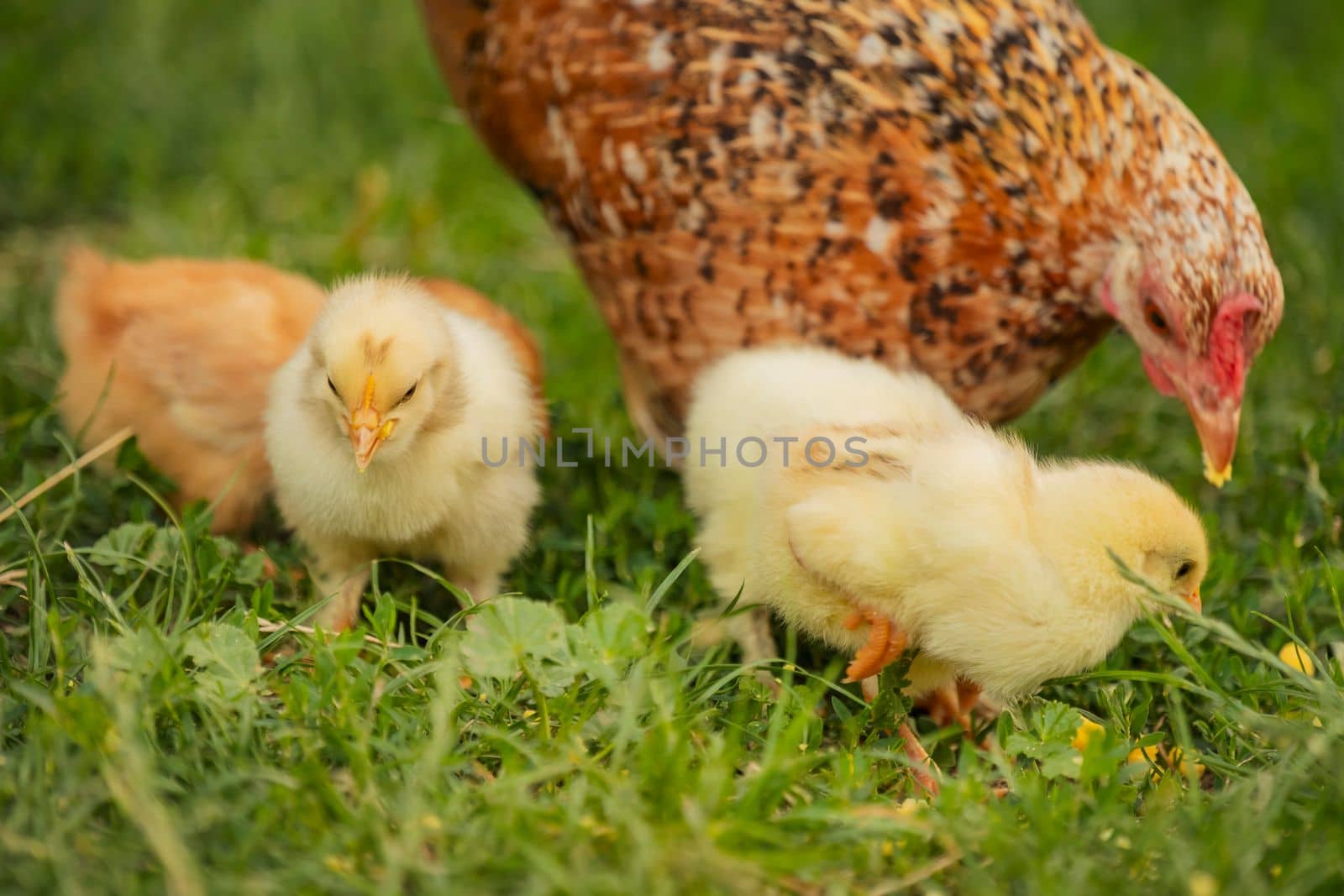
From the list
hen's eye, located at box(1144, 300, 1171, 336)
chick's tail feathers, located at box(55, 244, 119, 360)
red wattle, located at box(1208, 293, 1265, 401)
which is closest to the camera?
red wattle, located at box(1208, 293, 1265, 401)

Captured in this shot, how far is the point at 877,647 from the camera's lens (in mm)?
2328

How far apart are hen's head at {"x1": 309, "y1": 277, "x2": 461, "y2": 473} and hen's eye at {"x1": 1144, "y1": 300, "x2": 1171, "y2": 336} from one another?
131cm

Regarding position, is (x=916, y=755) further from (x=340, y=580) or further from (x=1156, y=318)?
(x=340, y=580)

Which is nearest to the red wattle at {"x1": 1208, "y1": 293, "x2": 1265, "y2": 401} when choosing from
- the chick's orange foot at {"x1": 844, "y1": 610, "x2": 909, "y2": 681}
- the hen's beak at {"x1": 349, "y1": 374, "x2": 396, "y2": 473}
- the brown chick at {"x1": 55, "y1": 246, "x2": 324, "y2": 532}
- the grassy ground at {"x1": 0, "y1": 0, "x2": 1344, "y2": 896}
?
the grassy ground at {"x1": 0, "y1": 0, "x2": 1344, "y2": 896}

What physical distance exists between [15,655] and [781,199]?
165 cm

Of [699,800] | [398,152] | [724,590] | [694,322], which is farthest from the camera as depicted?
[398,152]

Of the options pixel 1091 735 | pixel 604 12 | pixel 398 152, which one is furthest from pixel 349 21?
pixel 1091 735

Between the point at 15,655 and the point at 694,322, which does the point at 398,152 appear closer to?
the point at 694,322

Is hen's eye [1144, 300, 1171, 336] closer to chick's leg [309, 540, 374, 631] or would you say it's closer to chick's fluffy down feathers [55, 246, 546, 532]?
chick's fluffy down feathers [55, 246, 546, 532]

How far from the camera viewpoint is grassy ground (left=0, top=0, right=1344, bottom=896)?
6.14 ft

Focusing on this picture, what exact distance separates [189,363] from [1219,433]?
2.05 metres

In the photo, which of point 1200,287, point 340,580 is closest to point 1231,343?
point 1200,287

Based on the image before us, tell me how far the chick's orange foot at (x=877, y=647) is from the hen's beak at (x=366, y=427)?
88 centimetres

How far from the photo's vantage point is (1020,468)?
2346mm
